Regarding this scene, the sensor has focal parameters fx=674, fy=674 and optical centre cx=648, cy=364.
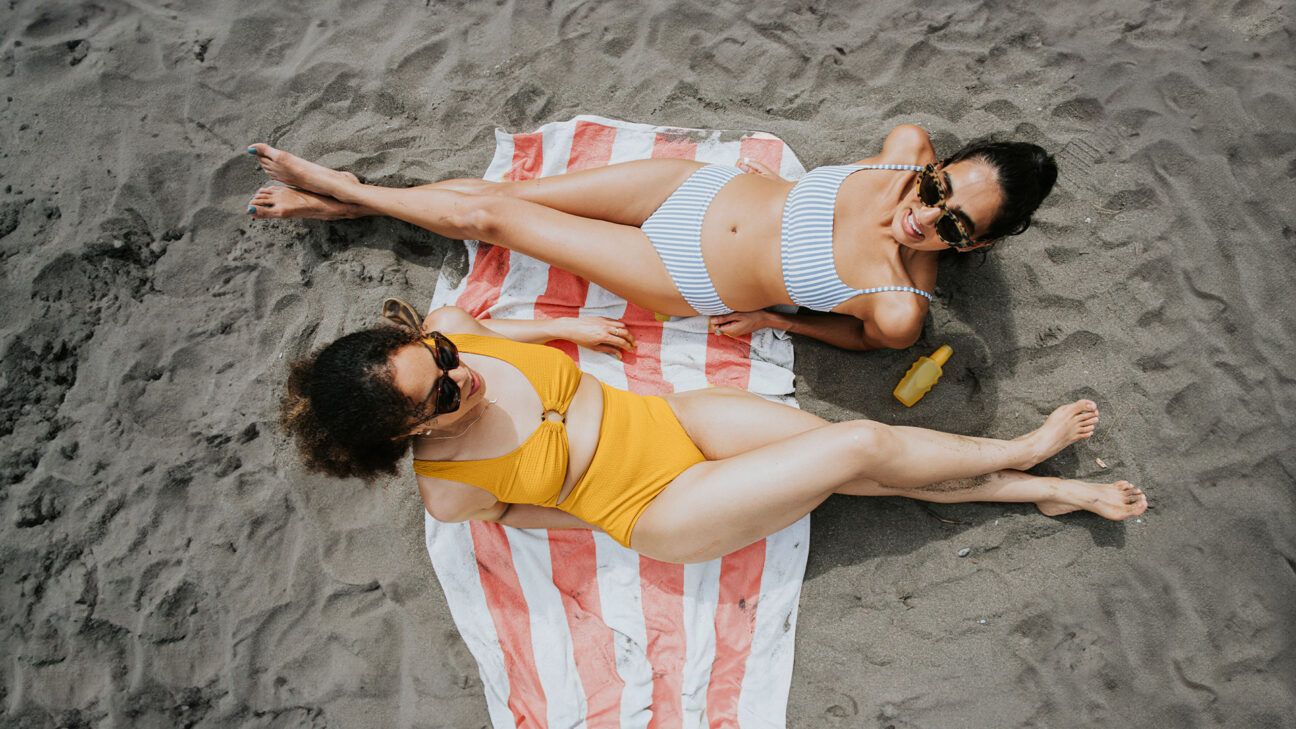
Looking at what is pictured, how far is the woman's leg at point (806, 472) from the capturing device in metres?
2.96

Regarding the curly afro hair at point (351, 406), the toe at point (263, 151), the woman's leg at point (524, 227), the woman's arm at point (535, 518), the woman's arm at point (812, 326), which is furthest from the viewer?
the toe at point (263, 151)

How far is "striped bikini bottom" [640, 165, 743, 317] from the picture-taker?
135 inches

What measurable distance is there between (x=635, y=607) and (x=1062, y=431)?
7.85 feet

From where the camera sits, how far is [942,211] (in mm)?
2871

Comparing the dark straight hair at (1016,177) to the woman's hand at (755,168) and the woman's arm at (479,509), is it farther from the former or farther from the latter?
the woman's arm at (479,509)

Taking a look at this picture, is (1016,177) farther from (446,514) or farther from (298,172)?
(298,172)

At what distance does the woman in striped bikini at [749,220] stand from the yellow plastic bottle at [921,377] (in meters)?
0.28

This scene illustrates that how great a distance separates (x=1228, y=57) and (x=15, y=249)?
23.3 ft

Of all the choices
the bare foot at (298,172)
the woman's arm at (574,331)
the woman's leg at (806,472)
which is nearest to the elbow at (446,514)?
the woman's leg at (806,472)

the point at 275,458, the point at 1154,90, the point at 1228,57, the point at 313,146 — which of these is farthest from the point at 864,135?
the point at 275,458

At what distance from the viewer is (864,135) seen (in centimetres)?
402

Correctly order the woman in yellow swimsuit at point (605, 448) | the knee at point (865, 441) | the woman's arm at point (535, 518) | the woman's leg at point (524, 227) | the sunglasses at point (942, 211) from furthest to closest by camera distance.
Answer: the woman's leg at point (524, 227) → the woman's arm at point (535, 518) → the knee at point (865, 441) → the sunglasses at point (942, 211) → the woman in yellow swimsuit at point (605, 448)

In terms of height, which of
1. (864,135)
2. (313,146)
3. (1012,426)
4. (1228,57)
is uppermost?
(1228,57)

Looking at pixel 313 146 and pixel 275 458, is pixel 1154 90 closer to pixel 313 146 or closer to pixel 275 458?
pixel 313 146
